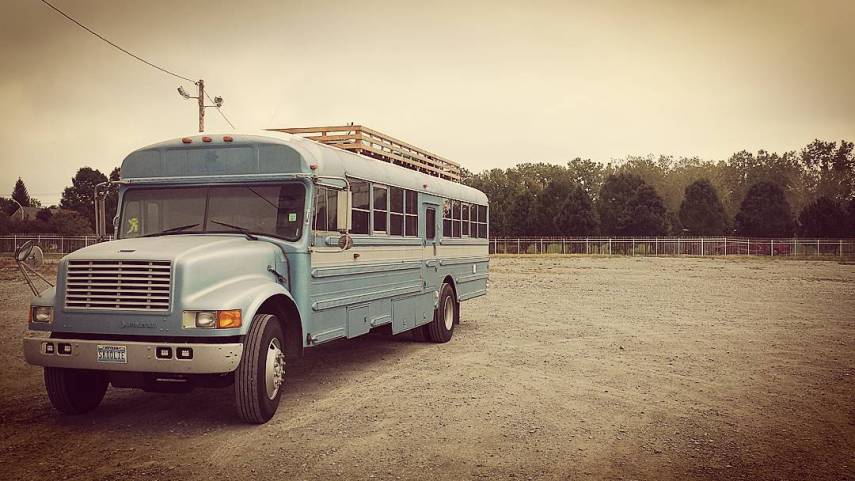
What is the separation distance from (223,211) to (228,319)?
1.68 meters

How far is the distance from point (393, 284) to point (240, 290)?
3646 mm

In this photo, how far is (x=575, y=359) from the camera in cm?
1048

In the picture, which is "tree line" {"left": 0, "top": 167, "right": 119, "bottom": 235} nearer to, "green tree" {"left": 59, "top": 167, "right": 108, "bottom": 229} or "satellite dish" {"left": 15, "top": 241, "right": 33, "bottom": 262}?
"green tree" {"left": 59, "top": 167, "right": 108, "bottom": 229}

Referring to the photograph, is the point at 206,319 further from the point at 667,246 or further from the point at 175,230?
the point at 667,246

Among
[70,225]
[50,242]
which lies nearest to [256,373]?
[50,242]

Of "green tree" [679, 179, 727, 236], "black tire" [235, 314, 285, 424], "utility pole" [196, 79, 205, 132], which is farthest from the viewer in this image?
"green tree" [679, 179, 727, 236]

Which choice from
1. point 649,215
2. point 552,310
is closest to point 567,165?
point 649,215

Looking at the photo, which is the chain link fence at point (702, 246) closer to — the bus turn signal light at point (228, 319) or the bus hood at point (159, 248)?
the bus hood at point (159, 248)

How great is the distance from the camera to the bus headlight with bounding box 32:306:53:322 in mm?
6496

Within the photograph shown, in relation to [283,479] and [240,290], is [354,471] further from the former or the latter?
[240,290]

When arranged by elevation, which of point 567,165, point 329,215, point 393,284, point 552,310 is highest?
point 567,165

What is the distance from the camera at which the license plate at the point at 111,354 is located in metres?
6.21

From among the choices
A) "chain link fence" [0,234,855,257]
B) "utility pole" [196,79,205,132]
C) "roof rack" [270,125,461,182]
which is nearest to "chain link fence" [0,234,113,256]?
"chain link fence" [0,234,855,257]

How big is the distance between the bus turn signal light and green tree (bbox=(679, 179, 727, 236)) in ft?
215
